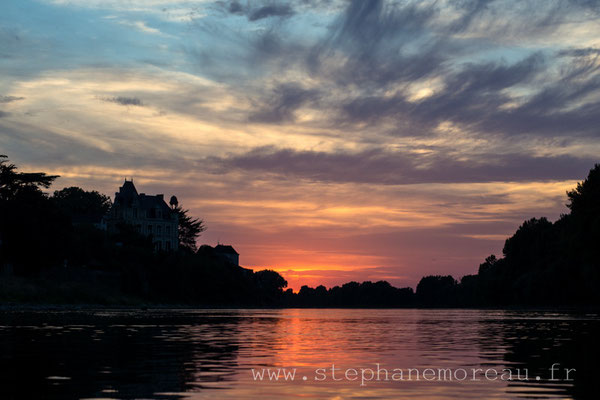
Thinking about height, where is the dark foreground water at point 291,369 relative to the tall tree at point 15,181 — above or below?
below

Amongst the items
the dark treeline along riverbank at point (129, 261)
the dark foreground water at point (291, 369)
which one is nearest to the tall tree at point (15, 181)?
the dark treeline along riverbank at point (129, 261)

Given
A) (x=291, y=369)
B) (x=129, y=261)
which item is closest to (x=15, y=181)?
(x=129, y=261)

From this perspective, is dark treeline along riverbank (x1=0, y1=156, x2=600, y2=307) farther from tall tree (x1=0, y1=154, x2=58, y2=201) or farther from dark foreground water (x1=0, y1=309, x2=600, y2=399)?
dark foreground water (x1=0, y1=309, x2=600, y2=399)

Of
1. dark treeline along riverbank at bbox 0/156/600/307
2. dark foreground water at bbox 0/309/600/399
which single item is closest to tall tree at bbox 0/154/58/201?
dark treeline along riverbank at bbox 0/156/600/307

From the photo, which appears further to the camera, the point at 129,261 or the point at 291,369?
the point at 129,261

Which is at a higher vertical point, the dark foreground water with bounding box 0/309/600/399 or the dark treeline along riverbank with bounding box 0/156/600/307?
the dark treeline along riverbank with bounding box 0/156/600/307

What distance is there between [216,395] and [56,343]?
60.5 feet

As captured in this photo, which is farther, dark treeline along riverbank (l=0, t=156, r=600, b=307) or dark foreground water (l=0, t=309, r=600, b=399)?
dark treeline along riverbank (l=0, t=156, r=600, b=307)

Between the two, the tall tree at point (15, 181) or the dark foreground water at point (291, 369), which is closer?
the dark foreground water at point (291, 369)

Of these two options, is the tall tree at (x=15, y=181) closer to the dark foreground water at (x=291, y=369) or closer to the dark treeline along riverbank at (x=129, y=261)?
the dark treeline along riverbank at (x=129, y=261)

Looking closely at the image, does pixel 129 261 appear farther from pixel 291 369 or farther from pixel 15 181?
pixel 291 369

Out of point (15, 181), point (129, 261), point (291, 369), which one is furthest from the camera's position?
point (129, 261)

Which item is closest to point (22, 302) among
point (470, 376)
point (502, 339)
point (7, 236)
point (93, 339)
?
point (7, 236)

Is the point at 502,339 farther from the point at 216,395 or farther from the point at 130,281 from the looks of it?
the point at 130,281
